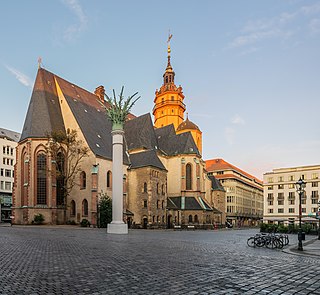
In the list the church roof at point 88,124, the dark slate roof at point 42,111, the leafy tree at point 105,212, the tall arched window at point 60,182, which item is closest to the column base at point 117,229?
the leafy tree at point 105,212

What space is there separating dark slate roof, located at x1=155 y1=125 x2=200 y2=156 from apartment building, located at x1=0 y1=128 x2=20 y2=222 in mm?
36074

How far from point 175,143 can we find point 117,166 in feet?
125

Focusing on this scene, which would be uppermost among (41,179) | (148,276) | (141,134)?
(141,134)

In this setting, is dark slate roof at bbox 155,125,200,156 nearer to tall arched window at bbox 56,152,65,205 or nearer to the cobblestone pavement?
tall arched window at bbox 56,152,65,205

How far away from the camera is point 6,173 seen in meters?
76.9

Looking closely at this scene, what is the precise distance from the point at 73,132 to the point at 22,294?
45.4 meters

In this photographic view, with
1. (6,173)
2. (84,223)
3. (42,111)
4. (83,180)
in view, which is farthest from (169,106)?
(84,223)

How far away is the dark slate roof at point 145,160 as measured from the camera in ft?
180

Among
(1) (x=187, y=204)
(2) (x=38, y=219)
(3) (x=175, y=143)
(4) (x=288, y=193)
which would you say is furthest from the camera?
(4) (x=288, y=193)

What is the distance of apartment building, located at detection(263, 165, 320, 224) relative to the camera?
85188mm

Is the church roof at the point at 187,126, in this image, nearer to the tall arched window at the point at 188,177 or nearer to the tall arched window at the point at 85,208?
the tall arched window at the point at 188,177

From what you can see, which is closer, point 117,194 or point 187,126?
point 117,194

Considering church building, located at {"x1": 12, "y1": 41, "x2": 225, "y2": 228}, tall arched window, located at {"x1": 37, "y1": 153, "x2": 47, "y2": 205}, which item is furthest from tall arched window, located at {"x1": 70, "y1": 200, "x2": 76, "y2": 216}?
tall arched window, located at {"x1": 37, "y1": 153, "x2": 47, "y2": 205}

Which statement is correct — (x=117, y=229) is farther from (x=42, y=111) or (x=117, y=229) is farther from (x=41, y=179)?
(x=42, y=111)
